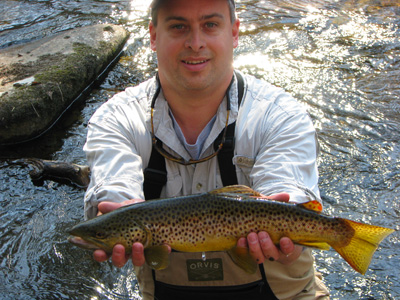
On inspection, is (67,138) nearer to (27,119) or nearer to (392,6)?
(27,119)

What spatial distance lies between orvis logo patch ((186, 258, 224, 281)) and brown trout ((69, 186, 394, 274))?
365 millimetres

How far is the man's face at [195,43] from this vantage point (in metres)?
3.19

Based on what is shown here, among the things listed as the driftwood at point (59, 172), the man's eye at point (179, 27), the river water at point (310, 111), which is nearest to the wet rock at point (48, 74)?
the river water at point (310, 111)

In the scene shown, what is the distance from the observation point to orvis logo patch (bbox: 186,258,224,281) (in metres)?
2.98

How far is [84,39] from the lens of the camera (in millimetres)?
8516

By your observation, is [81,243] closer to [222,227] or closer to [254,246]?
[222,227]

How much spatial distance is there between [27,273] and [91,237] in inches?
76.9

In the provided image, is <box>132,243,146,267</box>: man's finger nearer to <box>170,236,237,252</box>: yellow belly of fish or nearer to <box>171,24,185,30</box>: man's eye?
<box>170,236,237,252</box>: yellow belly of fish

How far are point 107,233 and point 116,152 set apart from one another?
26.4 inches

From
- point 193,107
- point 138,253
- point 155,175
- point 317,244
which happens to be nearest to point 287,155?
point 317,244

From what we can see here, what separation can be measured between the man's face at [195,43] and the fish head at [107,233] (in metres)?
1.20

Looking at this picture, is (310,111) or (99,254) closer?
(99,254)

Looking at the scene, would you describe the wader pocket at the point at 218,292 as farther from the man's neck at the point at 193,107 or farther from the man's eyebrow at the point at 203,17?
the man's eyebrow at the point at 203,17

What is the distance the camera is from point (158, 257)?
258 cm
